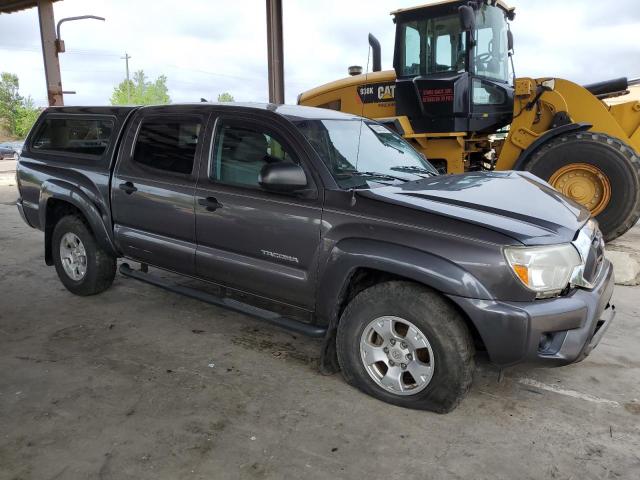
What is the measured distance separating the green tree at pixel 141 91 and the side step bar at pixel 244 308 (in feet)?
232

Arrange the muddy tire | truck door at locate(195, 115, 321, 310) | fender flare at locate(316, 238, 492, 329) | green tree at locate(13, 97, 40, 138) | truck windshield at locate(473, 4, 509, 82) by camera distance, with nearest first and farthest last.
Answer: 1. fender flare at locate(316, 238, 492, 329)
2. truck door at locate(195, 115, 321, 310)
3. the muddy tire
4. truck windshield at locate(473, 4, 509, 82)
5. green tree at locate(13, 97, 40, 138)

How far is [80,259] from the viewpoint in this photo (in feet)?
15.9

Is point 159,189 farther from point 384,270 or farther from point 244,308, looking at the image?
point 384,270

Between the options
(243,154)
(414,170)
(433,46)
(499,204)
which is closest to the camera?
(499,204)

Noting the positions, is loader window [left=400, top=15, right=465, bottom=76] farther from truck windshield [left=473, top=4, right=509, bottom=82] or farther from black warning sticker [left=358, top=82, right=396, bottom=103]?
black warning sticker [left=358, top=82, right=396, bottom=103]

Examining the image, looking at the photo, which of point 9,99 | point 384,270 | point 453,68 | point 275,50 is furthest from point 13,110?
point 384,270

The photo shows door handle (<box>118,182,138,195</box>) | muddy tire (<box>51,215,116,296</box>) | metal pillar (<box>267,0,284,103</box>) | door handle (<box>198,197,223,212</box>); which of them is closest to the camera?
door handle (<box>198,197,223,212</box>)

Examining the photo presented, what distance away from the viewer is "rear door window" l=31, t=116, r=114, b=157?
4.51m

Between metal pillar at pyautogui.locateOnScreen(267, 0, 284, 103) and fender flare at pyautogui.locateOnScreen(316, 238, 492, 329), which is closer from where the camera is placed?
fender flare at pyautogui.locateOnScreen(316, 238, 492, 329)

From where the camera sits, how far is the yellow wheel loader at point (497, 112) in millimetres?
6234

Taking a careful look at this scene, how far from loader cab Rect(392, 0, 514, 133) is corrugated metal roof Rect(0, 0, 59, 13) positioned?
26.0 ft

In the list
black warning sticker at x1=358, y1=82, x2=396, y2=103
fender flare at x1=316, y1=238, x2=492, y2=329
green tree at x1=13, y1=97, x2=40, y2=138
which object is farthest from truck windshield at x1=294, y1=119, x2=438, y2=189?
green tree at x1=13, y1=97, x2=40, y2=138

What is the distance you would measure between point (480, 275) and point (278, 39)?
7.79m

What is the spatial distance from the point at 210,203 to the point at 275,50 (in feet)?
21.1
